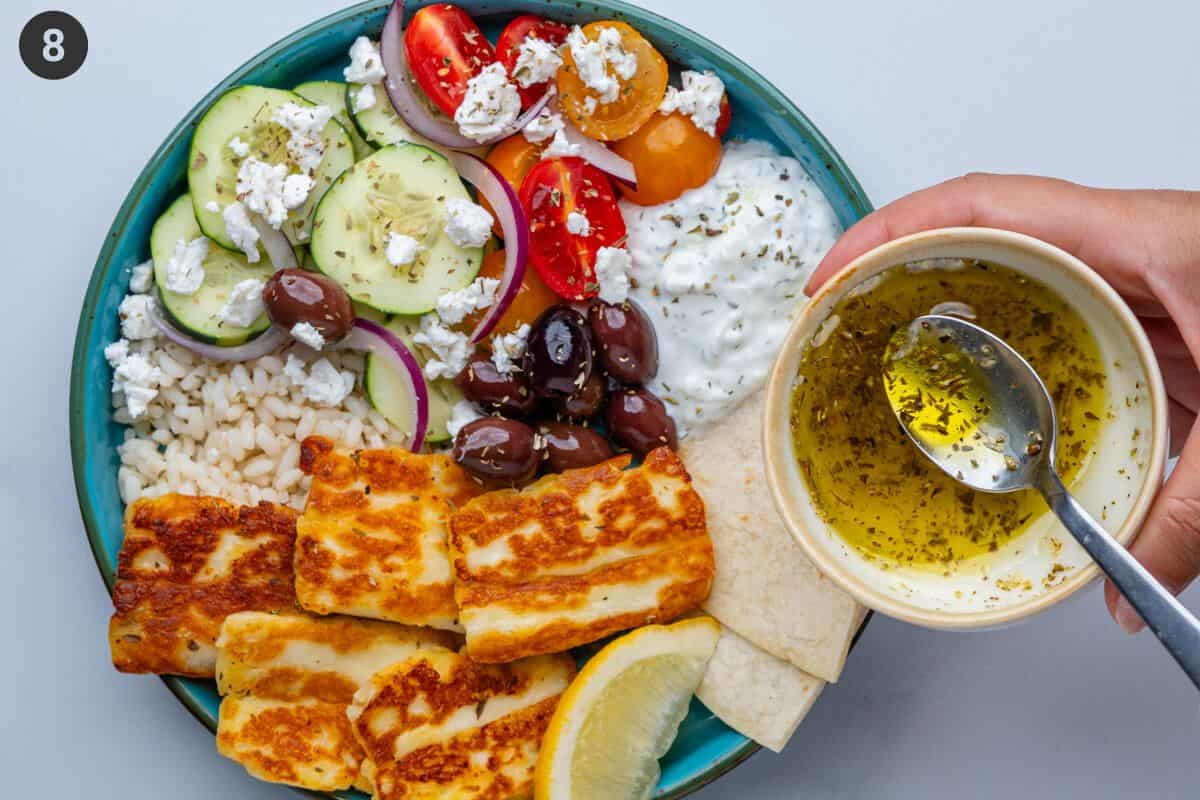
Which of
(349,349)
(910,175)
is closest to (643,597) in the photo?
(349,349)

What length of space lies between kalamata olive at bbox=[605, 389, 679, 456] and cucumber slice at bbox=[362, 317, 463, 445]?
0.38 m

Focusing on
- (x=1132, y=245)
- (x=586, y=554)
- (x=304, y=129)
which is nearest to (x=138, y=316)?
(x=304, y=129)

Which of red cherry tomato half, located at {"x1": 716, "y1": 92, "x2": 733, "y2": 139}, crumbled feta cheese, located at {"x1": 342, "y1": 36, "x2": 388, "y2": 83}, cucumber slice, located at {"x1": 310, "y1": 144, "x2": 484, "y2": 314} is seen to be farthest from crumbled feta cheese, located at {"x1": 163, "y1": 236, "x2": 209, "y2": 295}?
red cherry tomato half, located at {"x1": 716, "y1": 92, "x2": 733, "y2": 139}

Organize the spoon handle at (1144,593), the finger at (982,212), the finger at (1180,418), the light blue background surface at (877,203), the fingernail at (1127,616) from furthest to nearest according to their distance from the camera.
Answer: the light blue background surface at (877,203) < the finger at (1180,418) < the finger at (982,212) < the fingernail at (1127,616) < the spoon handle at (1144,593)

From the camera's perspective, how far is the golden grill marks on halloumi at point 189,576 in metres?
2.33

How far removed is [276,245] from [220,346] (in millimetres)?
264

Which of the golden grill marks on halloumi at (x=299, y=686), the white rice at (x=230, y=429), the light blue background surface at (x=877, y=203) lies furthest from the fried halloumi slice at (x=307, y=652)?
the light blue background surface at (x=877, y=203)

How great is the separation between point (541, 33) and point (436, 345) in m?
0.74

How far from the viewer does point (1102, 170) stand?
8.93 ft

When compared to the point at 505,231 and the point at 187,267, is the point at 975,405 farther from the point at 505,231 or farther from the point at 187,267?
the point at 187,267

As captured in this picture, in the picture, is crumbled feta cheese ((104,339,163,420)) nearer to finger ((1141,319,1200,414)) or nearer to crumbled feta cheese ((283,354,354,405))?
crumbled feta cheese ((283,354,354,405))

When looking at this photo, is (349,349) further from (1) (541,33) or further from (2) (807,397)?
(2) (807,397)

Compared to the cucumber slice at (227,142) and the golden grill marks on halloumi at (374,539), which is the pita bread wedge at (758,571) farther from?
the cucumber slice at (227,142)

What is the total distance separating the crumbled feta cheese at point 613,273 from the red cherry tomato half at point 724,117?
36 cm
